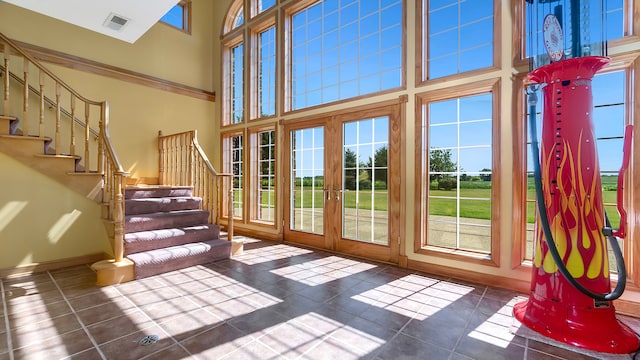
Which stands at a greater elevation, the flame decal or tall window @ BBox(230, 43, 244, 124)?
tall window @ BBox(230, 43, 244, 124)

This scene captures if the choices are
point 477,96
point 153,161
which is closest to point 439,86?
point 477,96

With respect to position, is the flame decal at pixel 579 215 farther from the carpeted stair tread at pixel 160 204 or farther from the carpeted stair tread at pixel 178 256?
the carpeted stair tread at pixel 160 204

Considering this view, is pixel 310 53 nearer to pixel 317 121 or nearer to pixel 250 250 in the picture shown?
pixel 317 121

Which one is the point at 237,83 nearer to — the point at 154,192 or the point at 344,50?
the point at 344,50

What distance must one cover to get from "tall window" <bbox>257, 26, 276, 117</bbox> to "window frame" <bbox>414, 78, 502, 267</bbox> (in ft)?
9.37

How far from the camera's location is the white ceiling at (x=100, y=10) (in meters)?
2.49

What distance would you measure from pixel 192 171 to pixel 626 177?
5.34 m

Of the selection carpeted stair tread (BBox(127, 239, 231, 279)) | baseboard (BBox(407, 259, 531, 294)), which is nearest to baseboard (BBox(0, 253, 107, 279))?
carpeted stair tread (BBox(127, 239, 231, 279))

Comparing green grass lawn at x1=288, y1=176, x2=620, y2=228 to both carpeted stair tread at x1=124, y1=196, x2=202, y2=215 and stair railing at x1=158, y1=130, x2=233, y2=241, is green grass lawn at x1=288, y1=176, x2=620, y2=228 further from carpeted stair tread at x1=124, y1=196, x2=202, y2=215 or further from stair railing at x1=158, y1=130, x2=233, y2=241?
carpeted stair tread at x1=124, y1=196, x2=202, y2=215

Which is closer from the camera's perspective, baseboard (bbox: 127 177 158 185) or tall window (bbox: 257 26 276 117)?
baseboard (bbox: 127 177 158 185)

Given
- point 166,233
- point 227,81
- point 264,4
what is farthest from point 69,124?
point 264,4

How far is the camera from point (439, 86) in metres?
3.49

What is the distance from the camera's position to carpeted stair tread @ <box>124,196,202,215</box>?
3959 mm

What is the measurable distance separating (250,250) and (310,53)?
3.38 metres
